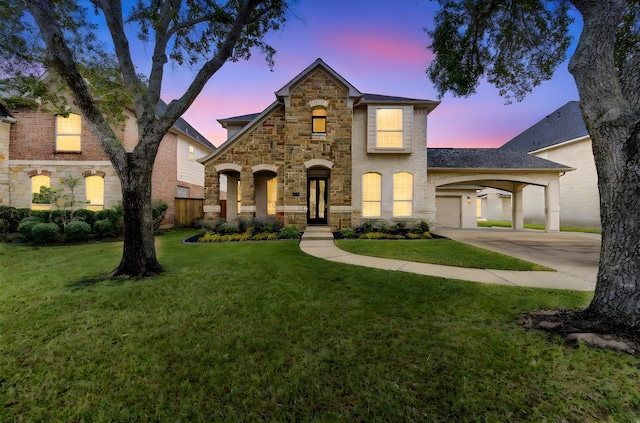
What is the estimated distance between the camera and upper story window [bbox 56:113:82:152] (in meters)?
12.8

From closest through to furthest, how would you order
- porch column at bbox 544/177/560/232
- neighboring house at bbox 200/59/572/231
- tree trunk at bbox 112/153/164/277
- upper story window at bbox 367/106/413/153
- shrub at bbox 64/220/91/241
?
1. tree trunk at bbox 112/153/164/277
2. shrub at bbox 64/220/91/241
3. neighboring house at bbox 200/59/572/231
4. upper story window at bbox 367/106/413/153
5. porch column at bbox 544/177/560/232

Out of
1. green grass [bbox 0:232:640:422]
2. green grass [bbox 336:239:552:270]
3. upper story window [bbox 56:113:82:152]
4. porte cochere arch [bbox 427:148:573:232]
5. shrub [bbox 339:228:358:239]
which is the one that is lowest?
green grass [bbox 0:232:640:422]

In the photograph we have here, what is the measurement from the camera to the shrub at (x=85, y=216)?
36.7ft

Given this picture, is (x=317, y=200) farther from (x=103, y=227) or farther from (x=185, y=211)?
(x=103, y=227)

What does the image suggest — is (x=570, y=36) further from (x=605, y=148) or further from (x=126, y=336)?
(x=126, y=336)

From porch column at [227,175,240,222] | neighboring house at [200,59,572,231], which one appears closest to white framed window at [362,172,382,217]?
neighboring house at [200,59,572,231]

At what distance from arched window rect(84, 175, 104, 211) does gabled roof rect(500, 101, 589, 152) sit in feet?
94.8

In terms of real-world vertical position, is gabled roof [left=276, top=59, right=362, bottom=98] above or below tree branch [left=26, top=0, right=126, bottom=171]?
above

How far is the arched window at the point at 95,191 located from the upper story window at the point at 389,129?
13.6 meters

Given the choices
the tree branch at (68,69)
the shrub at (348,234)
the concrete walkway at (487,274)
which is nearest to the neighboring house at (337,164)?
the shrub at (348,234)

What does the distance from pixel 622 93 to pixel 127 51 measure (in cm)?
862

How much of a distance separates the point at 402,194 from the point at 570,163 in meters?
14.8

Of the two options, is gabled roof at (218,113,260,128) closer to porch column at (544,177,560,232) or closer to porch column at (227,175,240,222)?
porch column at (227,175,240,222)

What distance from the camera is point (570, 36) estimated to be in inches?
237
